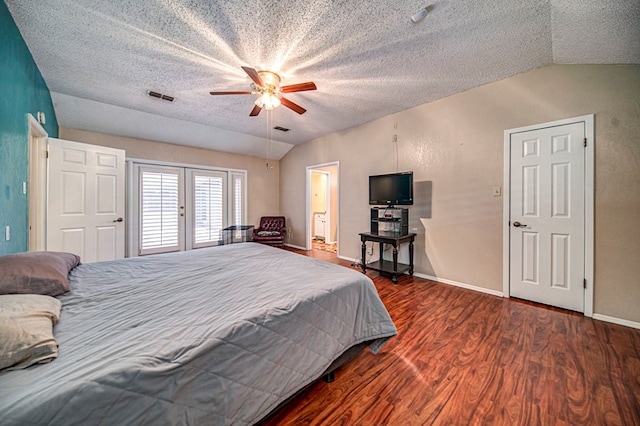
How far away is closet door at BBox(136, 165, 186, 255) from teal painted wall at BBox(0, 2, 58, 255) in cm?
213

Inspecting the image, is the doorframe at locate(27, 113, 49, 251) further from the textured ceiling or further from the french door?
the french door

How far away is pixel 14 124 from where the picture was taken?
2027 mm

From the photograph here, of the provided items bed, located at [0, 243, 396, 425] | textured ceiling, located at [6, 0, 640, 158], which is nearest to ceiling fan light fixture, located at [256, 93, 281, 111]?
textured ceiling, located at [6, 0, 640, 158]

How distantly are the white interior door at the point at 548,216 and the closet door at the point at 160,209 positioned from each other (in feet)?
18.6

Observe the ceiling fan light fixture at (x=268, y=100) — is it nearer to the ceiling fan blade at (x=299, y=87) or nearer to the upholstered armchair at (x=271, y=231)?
the ceiling fan blade at (x=299, y=87)

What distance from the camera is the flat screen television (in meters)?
3.58

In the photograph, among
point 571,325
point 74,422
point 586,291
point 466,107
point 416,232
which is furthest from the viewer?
point 416,232

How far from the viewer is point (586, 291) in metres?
2.45

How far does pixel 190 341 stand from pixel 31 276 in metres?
1.04

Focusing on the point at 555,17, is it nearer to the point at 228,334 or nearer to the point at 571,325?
the point at 571,325

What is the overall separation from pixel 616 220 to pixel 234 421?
140 inches

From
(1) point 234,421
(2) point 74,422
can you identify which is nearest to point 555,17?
(1) point 234,421

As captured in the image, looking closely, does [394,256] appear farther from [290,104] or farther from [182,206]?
[182,206]

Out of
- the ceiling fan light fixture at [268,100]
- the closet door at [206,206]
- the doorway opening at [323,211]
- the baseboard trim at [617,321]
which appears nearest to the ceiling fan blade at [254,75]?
the ceiling fan light fixture at [268,100]
